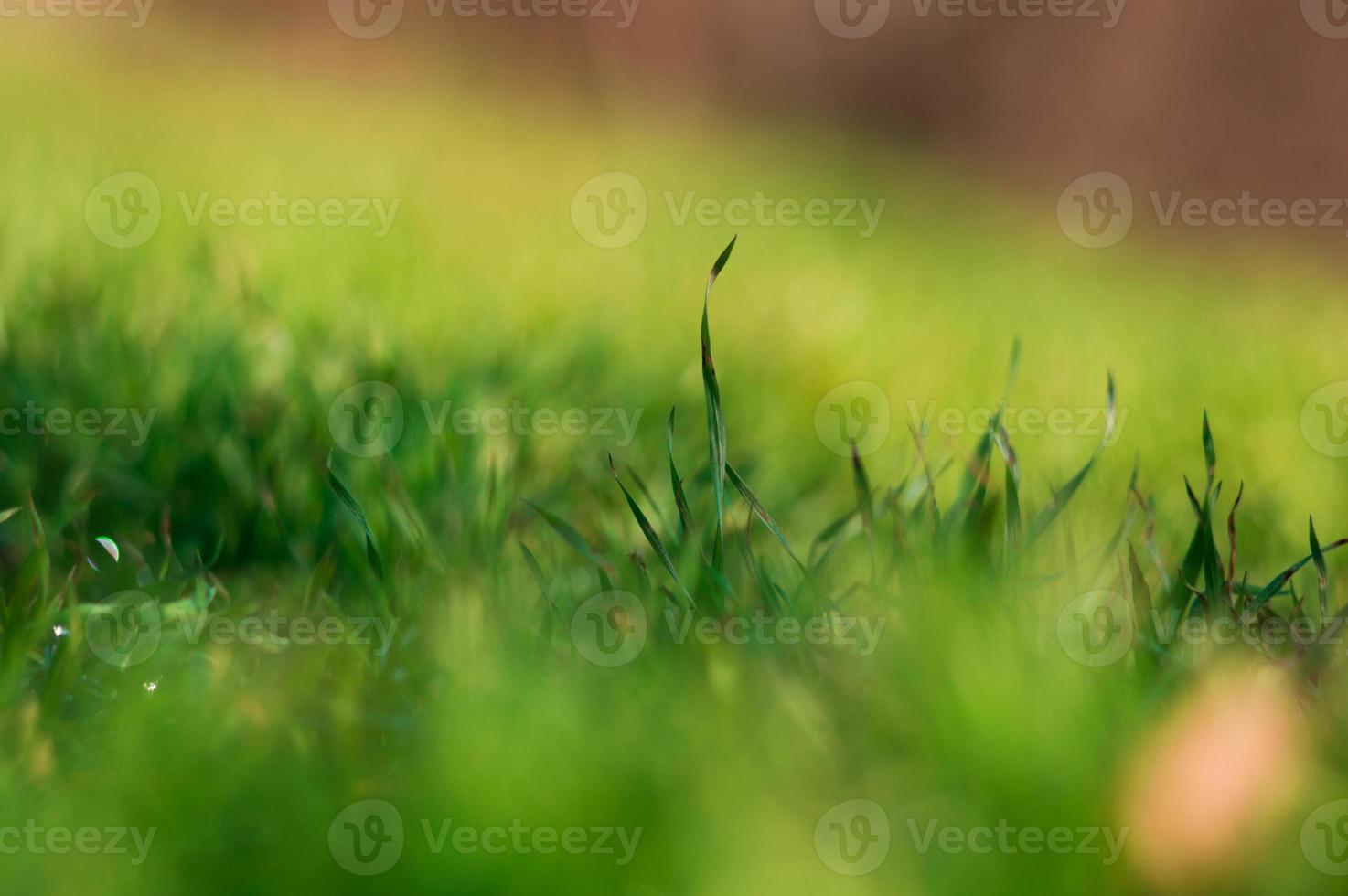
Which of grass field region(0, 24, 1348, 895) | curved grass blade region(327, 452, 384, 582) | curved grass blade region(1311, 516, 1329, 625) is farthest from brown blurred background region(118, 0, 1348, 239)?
curved grass blade region(1311, 516, 1329, 625)

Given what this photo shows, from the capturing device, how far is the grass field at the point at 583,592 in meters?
0.58

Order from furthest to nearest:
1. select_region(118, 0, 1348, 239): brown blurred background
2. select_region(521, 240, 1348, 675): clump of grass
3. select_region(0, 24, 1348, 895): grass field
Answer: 1. select_region(118, 0, 1348, 239): brown blurred background
2. select_region(521, 240, 1348, 675): clump of grass
3. select_region(0, 24, 1348, 895): grass field

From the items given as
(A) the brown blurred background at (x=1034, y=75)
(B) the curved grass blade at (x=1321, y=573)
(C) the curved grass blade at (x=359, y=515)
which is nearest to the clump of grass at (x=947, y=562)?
(B) the curved grass blade at (x=1321, y=573)

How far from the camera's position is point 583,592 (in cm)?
101

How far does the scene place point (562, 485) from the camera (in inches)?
54.9

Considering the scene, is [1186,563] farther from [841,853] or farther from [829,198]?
[829,198]

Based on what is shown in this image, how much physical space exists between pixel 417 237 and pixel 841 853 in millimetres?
2703

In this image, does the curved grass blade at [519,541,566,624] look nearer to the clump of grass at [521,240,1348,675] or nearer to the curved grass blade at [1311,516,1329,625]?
the clump of grass at [521,240,1348,675]

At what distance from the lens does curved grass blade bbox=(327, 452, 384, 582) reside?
94cm

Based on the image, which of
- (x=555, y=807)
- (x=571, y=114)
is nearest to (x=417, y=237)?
(x=555, y=807)

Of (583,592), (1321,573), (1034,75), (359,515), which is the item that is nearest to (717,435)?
(583,592)

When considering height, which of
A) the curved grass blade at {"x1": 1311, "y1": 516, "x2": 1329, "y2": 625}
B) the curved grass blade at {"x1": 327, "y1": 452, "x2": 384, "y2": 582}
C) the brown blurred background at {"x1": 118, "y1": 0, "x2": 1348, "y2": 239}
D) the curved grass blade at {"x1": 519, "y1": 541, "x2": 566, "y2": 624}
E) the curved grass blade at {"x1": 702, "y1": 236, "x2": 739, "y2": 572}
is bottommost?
the curved grass blade at {"x1": 327, "y1": 452, "x2": 384, "y2": 582}

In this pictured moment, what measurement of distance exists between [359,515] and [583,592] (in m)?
0.20

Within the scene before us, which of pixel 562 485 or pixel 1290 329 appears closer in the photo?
pixel 562 485
